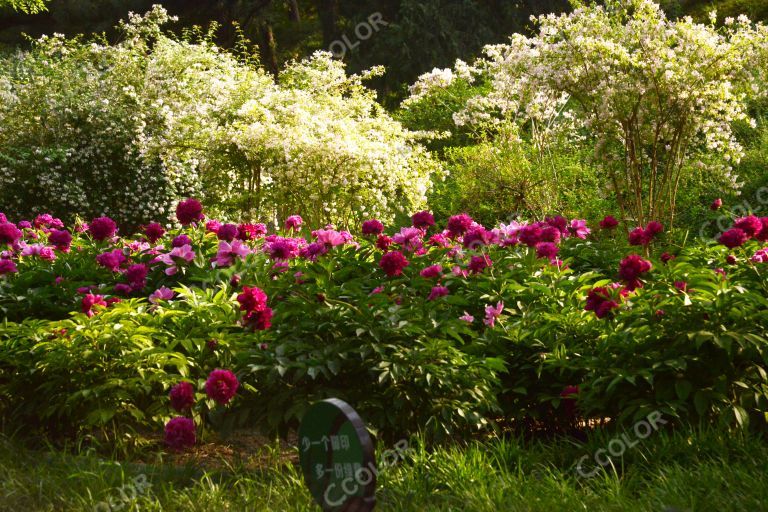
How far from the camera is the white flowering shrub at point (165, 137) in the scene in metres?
9.98

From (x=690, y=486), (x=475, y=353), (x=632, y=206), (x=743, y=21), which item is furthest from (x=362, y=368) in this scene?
(x=632, y=206)

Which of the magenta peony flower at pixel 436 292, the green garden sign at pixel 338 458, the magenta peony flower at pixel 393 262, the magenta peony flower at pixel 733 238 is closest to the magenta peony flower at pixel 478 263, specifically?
the magenta peony flower at pixel 436 292

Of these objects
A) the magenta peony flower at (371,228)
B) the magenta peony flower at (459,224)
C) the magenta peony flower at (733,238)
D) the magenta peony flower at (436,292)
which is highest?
the magenta peony flower at (371,228)

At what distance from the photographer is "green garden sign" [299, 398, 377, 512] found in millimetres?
2320

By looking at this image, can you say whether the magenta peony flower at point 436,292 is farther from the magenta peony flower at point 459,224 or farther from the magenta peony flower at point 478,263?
the magenta peony flower at point 459,224

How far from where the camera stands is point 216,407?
380cm

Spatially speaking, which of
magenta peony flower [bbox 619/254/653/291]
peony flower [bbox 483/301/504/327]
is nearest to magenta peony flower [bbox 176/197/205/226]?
peony flower [bbox 483/301/504/327]

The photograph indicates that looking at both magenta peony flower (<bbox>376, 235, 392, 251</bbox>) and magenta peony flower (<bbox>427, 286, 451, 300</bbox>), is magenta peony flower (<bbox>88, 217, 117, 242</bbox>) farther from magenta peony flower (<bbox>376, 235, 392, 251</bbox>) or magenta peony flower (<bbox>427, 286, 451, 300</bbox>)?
magenta peony flower (<bbox>427, 286, 451, 300</bbox>)

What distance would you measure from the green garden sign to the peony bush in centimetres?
73

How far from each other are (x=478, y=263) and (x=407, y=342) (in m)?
0.76

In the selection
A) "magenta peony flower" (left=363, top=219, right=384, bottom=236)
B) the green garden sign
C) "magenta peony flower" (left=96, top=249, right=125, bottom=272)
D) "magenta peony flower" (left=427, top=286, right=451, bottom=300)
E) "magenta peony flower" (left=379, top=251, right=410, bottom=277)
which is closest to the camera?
the green garden sign

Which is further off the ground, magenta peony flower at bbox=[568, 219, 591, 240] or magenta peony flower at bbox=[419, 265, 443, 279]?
magenta peony flower at bbox=[568, 219, 591, 240]

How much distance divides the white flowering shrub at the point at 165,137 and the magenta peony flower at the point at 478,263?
526cm

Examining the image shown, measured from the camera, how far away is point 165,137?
39.8ft
